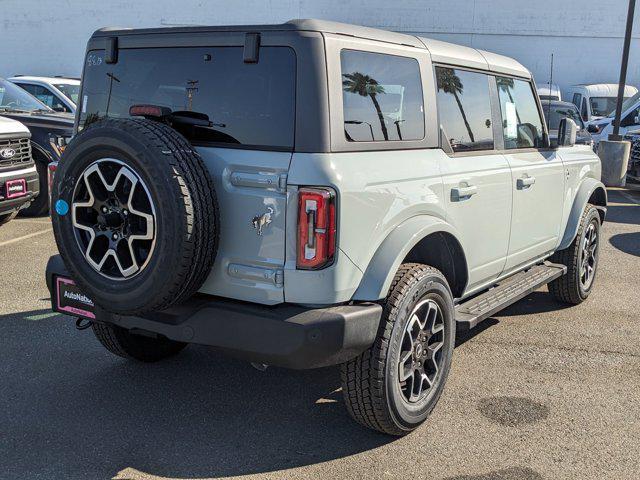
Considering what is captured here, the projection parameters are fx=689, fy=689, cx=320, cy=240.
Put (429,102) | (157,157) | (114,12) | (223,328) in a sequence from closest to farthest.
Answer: (157,157)
(223,328)
(429,102)
(114,12)

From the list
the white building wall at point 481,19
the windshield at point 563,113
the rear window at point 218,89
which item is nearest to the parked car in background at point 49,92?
the rear window at point 218,89

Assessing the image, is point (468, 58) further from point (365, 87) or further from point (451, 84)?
point (365, 87)

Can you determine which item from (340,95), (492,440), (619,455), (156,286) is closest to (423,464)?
(492,440)

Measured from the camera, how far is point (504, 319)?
550 cm

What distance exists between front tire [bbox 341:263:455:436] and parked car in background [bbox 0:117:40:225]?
5.12m

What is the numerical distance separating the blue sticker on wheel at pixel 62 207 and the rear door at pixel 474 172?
6.27ft

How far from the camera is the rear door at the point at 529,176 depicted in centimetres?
457

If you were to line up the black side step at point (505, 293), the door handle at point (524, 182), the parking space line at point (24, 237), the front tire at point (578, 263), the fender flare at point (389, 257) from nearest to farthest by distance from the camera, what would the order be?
the fender flare at point (389, 257)
the black side step at point (505, 293)
the door handle at point (524, 182)
the front tire at point (578, 263)
the parking space line at point (24, 237)

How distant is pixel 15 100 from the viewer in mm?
9273

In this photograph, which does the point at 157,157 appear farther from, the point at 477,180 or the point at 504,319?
the point at 504,319

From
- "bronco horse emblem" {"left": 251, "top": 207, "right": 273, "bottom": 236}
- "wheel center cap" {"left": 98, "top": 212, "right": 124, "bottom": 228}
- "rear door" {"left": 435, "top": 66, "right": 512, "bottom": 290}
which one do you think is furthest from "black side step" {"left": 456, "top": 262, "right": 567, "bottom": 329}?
"wheel center cap" {"left": 98, "top": 212, "right": 124, "bottom": 228}

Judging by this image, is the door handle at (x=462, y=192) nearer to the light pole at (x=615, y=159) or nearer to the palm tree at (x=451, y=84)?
the palm tree at (x=451, y=84)

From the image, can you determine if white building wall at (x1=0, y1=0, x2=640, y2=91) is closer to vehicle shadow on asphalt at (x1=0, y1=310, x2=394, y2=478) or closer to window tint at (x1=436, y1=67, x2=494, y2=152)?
window tint at (x1=436, y1=67, x2=494, y2=152)

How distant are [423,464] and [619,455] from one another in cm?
99
